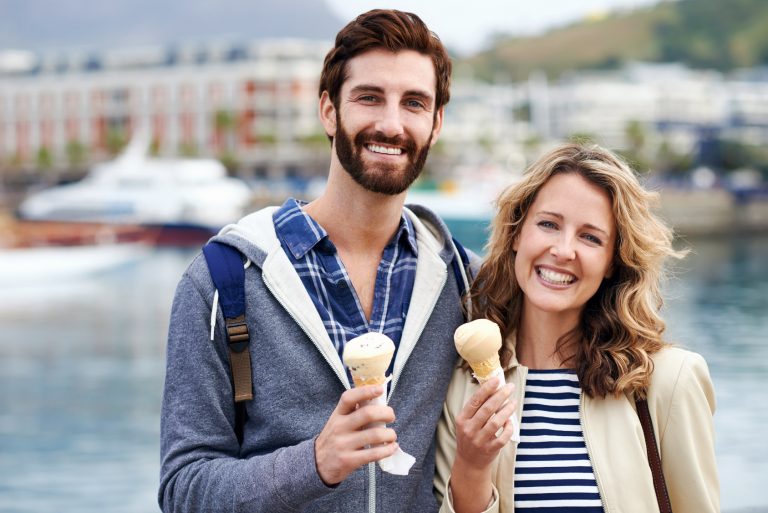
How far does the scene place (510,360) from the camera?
6.26ft

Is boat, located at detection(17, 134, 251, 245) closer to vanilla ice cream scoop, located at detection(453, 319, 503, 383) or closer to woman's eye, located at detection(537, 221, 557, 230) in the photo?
woman's eye, located at detection(537, 221, 557, 230)

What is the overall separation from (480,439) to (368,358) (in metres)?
0.24

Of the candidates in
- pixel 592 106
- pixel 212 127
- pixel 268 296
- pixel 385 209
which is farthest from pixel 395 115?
pixel 592 106

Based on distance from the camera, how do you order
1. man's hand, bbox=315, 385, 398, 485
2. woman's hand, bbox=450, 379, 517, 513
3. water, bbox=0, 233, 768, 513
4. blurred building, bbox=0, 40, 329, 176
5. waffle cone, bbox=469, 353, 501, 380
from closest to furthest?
man's hand, bbox=315, 385, 398, 485
woman's hand, bbox=450, 379, 517, 513
waffle cone, bbox=469, 353, 501, 380
water, bbox=0, 233, 768, 513
blurred building, bbox=0, 40, 329, 176

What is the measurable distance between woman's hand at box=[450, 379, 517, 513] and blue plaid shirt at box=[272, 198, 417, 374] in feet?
0.74

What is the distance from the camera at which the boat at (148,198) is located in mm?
35375

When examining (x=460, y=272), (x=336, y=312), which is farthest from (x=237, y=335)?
(x=460, y=272)

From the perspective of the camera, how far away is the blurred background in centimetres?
964

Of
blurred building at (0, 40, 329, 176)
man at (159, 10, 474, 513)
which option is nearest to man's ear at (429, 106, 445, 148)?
man at (159, 10, 474, 513)

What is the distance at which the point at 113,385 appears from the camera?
40.7 feet

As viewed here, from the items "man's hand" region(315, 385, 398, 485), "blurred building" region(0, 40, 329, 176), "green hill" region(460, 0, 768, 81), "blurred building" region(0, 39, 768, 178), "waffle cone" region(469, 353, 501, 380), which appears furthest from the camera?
"green hill" region(460, 0, 768, 81)

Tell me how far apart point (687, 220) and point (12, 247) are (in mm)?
25556

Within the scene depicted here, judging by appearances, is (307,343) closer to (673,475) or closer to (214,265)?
(214,265)

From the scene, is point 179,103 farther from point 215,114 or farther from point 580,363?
point 580,363
